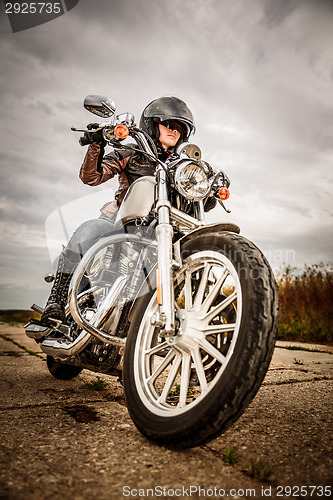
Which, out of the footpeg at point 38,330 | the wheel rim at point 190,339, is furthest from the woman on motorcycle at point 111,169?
the wheel rim at point 190,339

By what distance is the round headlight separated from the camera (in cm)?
166

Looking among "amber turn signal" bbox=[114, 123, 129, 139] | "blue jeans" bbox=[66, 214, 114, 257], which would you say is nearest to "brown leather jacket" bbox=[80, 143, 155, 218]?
"blue jeans" bbox=[66, 214, 114, 257]

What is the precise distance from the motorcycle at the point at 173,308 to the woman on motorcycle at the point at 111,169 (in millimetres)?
191

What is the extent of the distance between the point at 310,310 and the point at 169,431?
5680 mm

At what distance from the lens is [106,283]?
2092 mm

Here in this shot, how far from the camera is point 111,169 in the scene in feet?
7.84

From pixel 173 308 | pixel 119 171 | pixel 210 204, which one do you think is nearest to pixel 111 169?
pixel 119 171

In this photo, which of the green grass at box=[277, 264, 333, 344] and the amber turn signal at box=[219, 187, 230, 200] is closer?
the amber turn signal at box=[219, 187, 230, 200]

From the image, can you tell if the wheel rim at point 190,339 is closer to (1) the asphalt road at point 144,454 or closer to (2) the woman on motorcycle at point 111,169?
(1) the asphalt road at point 144,454

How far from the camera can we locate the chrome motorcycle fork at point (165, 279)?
4.72 ft

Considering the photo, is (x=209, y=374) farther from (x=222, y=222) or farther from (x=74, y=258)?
(x=74, y=258)

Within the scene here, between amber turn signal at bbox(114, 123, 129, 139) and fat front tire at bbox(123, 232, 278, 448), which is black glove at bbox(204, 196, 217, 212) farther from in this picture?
amber turn signal at bbox(114, 123, 129, 139)

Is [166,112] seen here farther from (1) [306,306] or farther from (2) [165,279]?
(1) [306,306]

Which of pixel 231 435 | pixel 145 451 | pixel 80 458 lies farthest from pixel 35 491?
pixel 231 435
